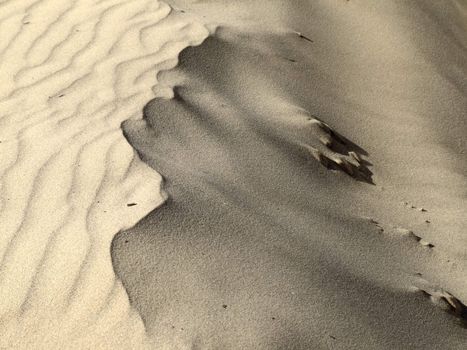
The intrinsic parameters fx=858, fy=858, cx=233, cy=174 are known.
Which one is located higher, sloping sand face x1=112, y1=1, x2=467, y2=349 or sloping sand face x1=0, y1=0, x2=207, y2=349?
sloping sand face x1=0, y1=0, x2=207, y2=349

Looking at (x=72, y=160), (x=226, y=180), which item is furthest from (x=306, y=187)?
(x=72, y=160)

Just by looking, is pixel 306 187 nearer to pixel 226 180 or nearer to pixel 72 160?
pixel 226 180

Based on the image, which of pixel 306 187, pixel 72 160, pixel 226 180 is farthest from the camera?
pixel 306 187

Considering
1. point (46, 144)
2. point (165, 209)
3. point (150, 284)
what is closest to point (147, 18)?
point (46, 144)

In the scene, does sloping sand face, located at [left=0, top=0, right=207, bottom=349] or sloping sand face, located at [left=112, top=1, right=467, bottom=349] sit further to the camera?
sloping sand face, located at [left=112, top=1, right=467, bottom=349]

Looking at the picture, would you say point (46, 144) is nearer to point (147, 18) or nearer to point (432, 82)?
point (147, 18)
